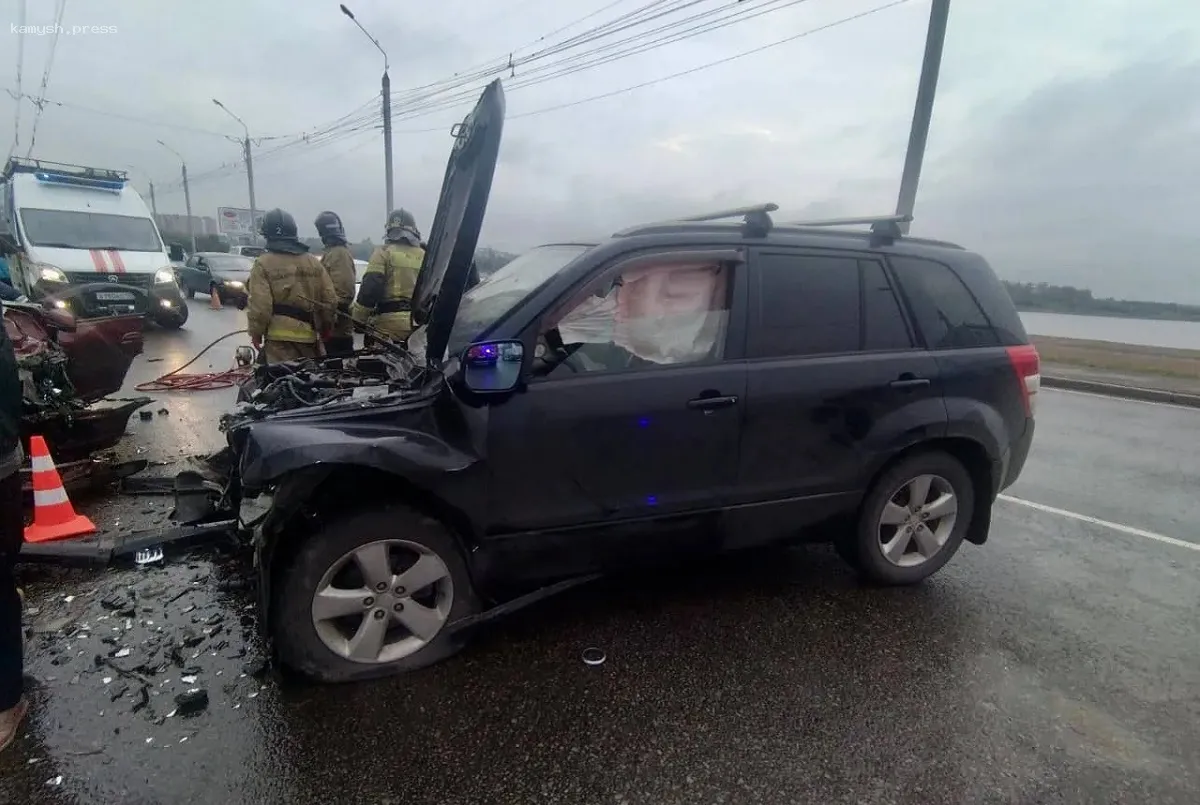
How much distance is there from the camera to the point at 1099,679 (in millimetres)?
2838

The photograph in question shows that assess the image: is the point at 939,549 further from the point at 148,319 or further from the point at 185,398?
the point at 148,319

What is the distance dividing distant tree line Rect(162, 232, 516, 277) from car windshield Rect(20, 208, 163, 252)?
5.68ft

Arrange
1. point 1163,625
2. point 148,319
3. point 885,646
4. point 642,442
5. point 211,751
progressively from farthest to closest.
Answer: point 148,319
point 1163,625
point 885,646
point 642,442
point 211,751

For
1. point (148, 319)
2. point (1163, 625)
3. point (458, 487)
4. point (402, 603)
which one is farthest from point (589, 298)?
point (148, 319)

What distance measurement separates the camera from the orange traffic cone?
12.3 ft

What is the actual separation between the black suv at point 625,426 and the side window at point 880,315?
1cm

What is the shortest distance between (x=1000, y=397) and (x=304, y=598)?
352 centimetres

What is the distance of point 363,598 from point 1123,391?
12.3 meters

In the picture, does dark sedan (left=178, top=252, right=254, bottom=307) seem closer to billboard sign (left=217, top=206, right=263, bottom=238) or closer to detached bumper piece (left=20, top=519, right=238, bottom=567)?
detached bumper piece (left=20, top=519, right=238, bottom=567)

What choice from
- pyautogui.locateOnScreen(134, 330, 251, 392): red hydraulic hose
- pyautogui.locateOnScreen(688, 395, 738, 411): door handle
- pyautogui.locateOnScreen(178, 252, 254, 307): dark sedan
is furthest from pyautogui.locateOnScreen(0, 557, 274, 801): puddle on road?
pyautogui.locateOnScreen(178, 252, 254, 307): dark sedan

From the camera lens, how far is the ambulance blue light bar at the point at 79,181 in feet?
36.4

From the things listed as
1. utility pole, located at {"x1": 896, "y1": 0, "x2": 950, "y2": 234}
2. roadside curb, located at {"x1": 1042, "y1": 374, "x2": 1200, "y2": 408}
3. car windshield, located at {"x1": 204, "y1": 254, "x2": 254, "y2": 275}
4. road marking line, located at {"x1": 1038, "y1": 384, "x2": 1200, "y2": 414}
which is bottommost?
road marking line, located at {"x1": 1038, "y1": 384, "x2": 1200, "y2": 414}

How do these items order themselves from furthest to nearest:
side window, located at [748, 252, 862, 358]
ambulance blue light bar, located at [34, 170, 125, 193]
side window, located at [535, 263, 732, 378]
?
1. ambulance blue light bar, located at [34, 170, 125, 193]
2. side window, located at [748, 252, 862, 358]
3. side window, located at [535, 263, 732, 378]

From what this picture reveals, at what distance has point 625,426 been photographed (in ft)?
9.11
